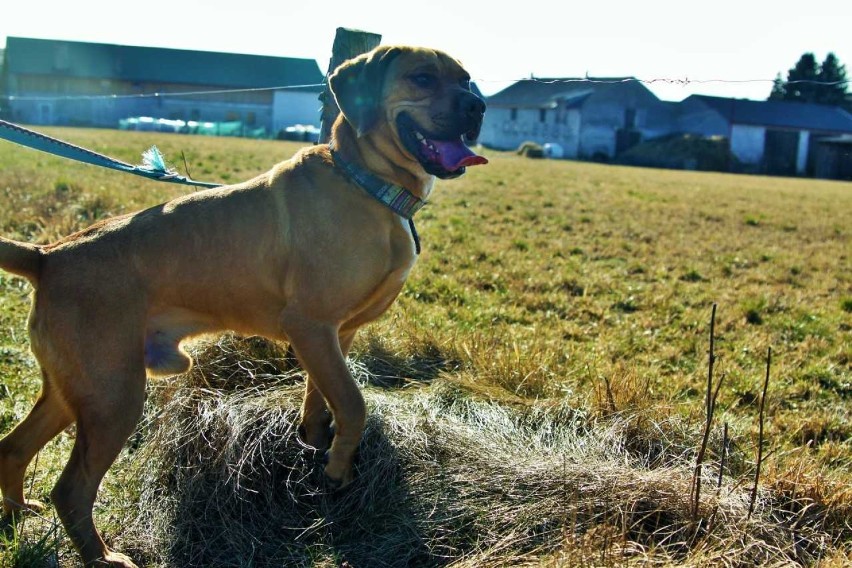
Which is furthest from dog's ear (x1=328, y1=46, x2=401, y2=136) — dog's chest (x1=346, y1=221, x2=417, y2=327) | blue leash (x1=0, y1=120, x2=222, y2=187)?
blue leash (x1=0, y1=120, x2=222, y2=187)

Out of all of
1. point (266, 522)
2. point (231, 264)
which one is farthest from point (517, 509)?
point (231, 264)

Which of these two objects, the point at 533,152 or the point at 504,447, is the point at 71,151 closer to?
the point at 504,447

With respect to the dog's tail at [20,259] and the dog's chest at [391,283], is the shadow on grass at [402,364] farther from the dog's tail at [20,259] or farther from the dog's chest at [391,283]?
the dog's tail at [20,259]

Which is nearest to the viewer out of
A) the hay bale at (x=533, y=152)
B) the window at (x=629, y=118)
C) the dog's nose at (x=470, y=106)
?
the dog's nose at (x=470, y=106)

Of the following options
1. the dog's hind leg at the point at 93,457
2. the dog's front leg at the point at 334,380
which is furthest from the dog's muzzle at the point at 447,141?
the dog's hind leg at the point at 93,457

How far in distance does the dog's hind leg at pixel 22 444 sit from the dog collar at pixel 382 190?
5.37 ft

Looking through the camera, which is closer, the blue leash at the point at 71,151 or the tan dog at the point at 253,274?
the tan dog at the point at 253,274

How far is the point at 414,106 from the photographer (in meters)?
3.84

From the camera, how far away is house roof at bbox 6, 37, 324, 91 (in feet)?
229

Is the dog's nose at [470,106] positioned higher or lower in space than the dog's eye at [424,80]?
lower

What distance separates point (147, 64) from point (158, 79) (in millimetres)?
2006

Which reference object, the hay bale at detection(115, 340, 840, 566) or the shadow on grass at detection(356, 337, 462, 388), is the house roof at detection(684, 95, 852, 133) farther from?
the hay bale at detection(115, 340, 840, 566)

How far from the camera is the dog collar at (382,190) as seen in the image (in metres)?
3.69

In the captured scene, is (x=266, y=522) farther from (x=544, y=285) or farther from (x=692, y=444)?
(x=544, y=285)
